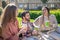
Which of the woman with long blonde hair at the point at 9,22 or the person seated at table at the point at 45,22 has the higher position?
the woman with long blonde hair at the point at 9,22

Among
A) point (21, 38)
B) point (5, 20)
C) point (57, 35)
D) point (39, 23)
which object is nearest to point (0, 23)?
point (5, 20)

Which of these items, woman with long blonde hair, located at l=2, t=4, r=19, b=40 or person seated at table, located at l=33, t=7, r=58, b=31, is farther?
person seated at table, located at l=33, t=7, r=58, b=31

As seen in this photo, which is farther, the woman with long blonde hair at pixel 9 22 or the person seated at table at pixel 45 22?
the person seated at table at pixel 45 22

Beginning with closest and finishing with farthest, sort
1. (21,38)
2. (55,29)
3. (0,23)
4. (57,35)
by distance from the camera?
(0,23) → (21,38) → (57,35) → (55,29)

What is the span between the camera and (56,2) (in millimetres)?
40469

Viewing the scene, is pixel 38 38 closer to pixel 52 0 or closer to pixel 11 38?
pixel 11 38

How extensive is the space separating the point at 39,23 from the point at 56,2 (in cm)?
3533

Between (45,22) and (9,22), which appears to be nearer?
(9,22)

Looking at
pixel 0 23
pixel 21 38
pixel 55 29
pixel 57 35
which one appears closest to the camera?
pixel 0 23

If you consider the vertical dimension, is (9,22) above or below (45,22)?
above

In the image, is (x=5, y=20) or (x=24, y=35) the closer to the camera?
(x=5, y=20)

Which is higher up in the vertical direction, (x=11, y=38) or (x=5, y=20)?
(x=5, y=20)

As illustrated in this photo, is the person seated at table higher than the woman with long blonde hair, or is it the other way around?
the woman with long blonde hair

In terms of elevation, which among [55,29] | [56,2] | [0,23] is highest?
[0,23]
